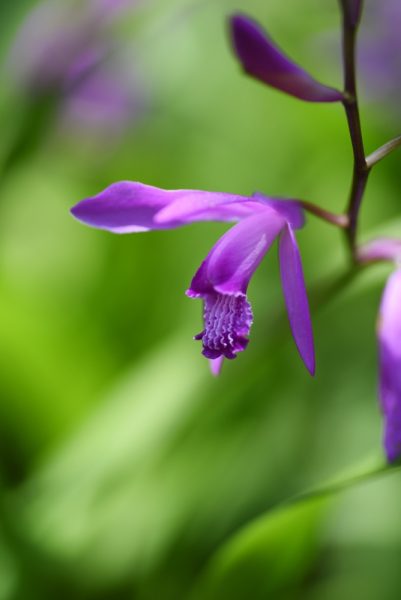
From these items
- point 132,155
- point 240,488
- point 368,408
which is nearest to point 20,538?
point 240,488

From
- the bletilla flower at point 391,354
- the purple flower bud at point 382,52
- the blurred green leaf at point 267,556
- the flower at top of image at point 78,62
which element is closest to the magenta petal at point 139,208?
the bletilla flower at point 391,354

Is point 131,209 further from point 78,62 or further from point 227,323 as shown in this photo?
point 78,62

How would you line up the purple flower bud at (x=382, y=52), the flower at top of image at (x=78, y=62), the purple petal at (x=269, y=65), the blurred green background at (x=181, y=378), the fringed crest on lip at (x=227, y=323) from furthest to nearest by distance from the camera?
the purple flower bud at (x=382, y=52) → the flower at top of image at (x=78, y=62) → the blurred green background at (x=181, y=378) → the fringed crest on lip at (x=227, y=323) → the purple petal at (x=269, y=65)

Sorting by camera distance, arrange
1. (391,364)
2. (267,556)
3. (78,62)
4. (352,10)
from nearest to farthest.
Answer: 1. (352,10)
2. (391,364)
3. (267,556)
4. (78,62)

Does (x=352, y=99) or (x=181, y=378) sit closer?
(x=352, y=99)

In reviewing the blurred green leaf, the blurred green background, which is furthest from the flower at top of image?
the blurred green leaf

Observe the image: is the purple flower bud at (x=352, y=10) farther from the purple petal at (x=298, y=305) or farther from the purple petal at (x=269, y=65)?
the purple petal at (x=298, y=305)

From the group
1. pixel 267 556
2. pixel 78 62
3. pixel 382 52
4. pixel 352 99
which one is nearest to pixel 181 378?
pixel 267 556
